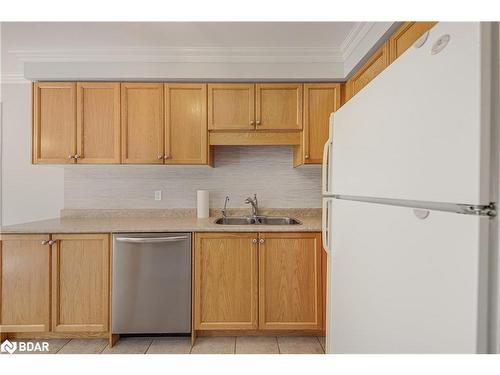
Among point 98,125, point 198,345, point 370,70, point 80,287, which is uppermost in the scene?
point 370,70

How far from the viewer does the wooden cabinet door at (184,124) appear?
2.48 meters

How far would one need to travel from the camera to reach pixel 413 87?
792 millimetres

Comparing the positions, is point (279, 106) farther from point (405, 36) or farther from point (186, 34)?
point (405, 36)

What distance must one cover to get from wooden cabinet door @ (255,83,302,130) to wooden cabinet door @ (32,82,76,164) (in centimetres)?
164

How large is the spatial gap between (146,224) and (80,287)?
2.16 feet

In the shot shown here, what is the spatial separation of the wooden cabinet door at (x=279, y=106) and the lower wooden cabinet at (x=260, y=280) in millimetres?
976

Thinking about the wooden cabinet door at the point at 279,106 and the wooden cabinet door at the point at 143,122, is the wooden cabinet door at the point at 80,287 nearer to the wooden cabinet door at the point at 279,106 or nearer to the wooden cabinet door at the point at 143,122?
the wooden cabinet door at the point at 143,122

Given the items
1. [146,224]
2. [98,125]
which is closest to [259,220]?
[146,224]

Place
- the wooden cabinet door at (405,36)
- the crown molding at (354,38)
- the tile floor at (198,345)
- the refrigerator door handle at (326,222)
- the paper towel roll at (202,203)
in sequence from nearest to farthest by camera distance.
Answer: the wooden cabinet door at (405,36), the refrigerator door handle at (326,222), the crown molding at (354,38), the tile floor at (198,345), the paper towel roll at (202,203)

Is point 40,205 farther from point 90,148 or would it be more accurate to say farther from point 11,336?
point 11,336

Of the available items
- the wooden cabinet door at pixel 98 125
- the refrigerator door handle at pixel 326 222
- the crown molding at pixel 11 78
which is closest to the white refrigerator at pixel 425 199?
the refrigerator door handle at pixel 326 222

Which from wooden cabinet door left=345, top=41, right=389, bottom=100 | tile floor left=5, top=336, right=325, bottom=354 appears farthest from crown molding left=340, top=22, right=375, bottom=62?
tile floor left=5, top=336, right=325, bottom=354

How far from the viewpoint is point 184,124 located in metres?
2.48

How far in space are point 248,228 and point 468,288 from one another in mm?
1661
